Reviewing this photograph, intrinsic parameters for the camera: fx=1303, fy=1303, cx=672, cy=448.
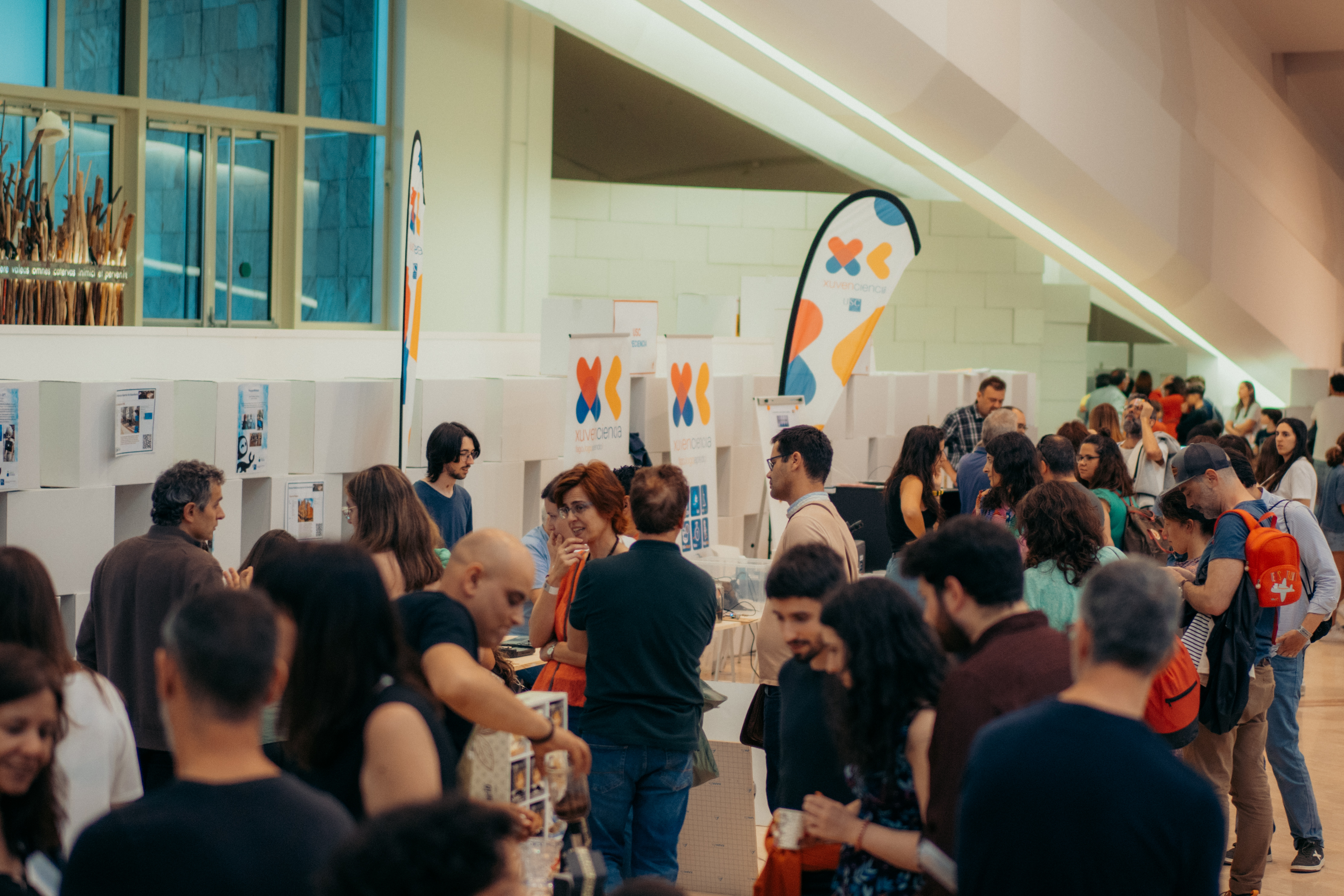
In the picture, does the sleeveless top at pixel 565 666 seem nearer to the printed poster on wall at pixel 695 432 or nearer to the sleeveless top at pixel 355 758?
the sleeveless top at pixel 355 758

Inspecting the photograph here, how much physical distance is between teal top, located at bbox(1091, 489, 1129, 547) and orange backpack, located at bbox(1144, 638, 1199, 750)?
5.02ft

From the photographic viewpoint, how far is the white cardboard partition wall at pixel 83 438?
4582 mm

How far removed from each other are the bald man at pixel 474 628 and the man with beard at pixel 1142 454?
6.39 meters

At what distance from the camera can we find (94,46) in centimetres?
984

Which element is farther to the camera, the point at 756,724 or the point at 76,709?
the point at 756,724

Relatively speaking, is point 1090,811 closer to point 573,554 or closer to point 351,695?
point 351,695

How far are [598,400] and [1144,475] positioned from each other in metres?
3.66

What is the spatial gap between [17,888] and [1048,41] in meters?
10.4

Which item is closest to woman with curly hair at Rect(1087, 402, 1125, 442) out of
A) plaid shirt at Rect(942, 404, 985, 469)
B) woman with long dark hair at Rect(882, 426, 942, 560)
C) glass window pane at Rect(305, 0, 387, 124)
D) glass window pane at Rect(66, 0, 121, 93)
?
plaid shirt at Rect(942, 404, 985, 469)

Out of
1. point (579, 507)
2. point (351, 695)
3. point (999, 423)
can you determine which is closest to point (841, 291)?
point (999, 423)

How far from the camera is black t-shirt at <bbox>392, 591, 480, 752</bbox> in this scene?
2299mm

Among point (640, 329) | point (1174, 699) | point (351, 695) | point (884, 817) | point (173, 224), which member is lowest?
point (1174, 699)

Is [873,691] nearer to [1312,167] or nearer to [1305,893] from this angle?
[1305,893]

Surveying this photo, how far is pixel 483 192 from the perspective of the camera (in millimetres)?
11555
